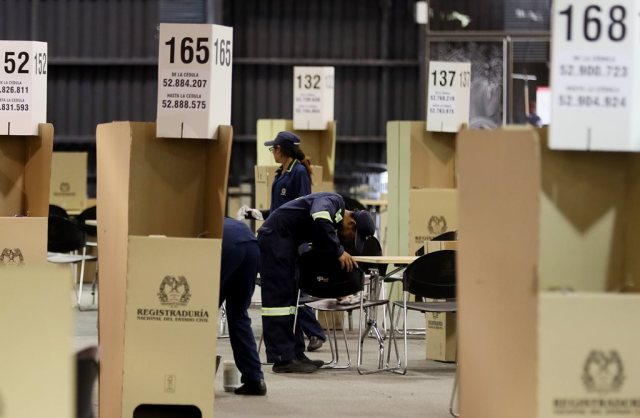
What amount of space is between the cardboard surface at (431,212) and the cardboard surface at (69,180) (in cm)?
534

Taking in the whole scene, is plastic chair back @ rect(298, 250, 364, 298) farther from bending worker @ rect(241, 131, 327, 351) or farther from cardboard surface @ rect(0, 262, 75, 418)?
cardboard surface @ rect(0, 262, 75, 418)

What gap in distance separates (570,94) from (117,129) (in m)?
2.39

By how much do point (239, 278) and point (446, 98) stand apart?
4414 mm

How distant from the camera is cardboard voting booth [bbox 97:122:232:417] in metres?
5.59

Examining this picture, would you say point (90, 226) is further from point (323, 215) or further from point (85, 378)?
point (85, 378)

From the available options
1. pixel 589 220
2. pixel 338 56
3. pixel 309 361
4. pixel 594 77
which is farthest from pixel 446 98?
pixel 338 56

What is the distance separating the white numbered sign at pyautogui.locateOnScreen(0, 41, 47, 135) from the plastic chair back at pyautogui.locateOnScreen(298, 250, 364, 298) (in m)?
2.03

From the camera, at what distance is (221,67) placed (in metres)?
5.88

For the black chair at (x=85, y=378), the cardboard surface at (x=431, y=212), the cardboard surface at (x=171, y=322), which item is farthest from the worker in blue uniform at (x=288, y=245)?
the black chair at (x=85, y=378)

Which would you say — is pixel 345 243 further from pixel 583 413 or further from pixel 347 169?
pixel 347 169

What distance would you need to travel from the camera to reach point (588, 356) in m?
3.72

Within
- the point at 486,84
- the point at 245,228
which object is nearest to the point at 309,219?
the point at 245,228

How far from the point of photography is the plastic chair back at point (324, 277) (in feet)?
26.9

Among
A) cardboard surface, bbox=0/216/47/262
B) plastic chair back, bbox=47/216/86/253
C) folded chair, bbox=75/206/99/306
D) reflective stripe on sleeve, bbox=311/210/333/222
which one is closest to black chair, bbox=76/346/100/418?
cardboard surface, bbox=0/216/47/262
